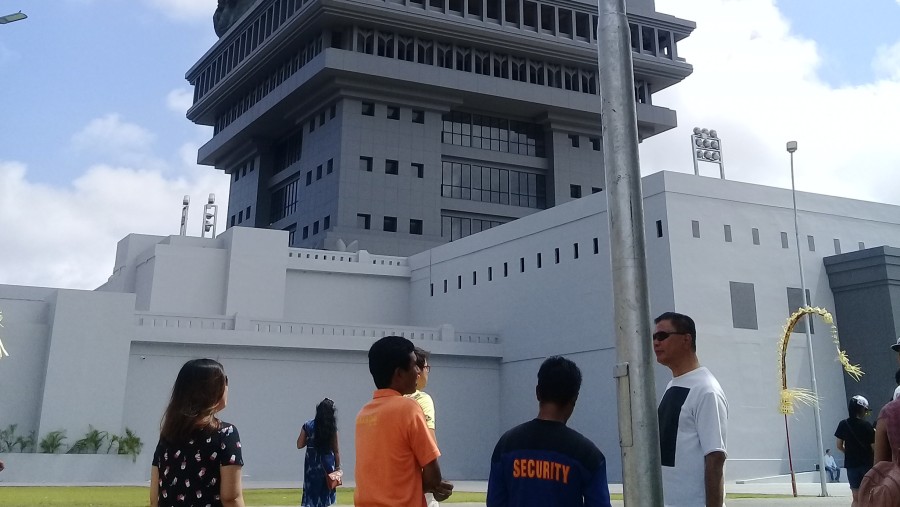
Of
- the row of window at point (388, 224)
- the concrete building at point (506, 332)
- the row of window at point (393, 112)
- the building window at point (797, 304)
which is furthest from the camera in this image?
the row of window at point (393, 112)

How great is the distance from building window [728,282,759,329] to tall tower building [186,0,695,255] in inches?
980

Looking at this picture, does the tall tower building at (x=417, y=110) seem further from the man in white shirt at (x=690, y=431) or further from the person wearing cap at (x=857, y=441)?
the man in white shirt at (x=690, y=431)

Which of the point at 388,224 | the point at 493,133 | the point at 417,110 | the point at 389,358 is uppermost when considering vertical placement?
the point at 417,110

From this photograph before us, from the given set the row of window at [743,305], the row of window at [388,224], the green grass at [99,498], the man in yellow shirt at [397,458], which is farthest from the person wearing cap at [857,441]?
the row of window at [388,224]

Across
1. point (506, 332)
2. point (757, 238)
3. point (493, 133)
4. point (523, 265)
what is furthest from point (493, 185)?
point (757, 238)

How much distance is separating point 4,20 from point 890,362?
92.4 ft

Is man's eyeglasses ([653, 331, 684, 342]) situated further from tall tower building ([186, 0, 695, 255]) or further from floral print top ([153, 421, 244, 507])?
tall tower building ([186, 0, 695, 255])

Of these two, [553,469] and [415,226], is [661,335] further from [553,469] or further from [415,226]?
[415,226]

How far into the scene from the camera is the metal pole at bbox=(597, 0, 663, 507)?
166 inches

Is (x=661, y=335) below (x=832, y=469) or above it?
above

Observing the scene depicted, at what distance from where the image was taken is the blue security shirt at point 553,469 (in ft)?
13.0

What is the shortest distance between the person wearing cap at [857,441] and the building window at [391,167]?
1727 inches

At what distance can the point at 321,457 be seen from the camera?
8828 mm

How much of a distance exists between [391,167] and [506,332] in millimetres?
19477
